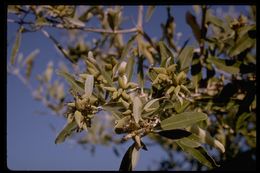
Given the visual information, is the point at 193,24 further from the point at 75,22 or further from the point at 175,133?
the point at 175,133

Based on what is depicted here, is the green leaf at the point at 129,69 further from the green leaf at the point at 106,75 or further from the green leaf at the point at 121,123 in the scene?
the green leaf at the point at 121,123

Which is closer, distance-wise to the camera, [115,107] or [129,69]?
[115,107]

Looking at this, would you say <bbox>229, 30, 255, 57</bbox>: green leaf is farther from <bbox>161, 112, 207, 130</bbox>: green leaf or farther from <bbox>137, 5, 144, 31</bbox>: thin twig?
<bbox>161, 112, 207, 130</bbox>: green leaf

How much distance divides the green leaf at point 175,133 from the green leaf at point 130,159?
10 cm

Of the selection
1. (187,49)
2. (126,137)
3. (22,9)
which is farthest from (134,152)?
(22,9)

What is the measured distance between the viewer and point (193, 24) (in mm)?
1964

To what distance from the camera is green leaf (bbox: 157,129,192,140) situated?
1190 millimetres

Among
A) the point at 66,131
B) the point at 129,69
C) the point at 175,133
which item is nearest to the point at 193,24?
the point at 129,69

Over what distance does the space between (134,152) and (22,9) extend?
121cm

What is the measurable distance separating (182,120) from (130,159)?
21cm

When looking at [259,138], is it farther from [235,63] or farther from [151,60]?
[151,60]

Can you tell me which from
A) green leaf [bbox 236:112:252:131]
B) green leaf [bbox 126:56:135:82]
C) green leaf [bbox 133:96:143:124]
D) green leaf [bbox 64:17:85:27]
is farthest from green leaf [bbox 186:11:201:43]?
green leaf [bbox 133:96:143:124]

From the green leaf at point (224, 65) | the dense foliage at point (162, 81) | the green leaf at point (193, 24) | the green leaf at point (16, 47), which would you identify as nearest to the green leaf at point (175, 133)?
the dense foliage at point (162, 81)

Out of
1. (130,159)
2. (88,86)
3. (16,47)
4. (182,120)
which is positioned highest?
(16,47)
